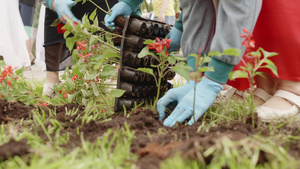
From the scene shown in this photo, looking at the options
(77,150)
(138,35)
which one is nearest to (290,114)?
(138,35)

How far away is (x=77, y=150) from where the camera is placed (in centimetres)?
92

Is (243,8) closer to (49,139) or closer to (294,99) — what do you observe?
(294,99)

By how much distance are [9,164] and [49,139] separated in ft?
0.75

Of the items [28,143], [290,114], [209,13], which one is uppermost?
[209,13]

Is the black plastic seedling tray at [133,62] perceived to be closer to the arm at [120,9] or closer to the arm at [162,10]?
the arm at [120,9]

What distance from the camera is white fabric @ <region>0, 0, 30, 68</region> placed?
495cm

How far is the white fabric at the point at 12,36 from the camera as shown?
195 inches

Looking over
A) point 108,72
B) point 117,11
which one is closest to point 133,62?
point 108,72

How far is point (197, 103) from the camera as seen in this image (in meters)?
1.36

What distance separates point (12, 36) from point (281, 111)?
487 cm

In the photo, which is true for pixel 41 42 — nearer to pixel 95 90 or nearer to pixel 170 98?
pixel 95 90

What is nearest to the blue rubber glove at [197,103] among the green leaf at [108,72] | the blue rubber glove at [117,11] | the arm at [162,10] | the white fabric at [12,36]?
the green leaf at [108,72]

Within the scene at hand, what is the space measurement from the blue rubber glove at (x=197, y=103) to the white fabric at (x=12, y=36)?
4250 mm

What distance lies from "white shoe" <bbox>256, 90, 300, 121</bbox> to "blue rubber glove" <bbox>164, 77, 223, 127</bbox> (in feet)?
0.79
